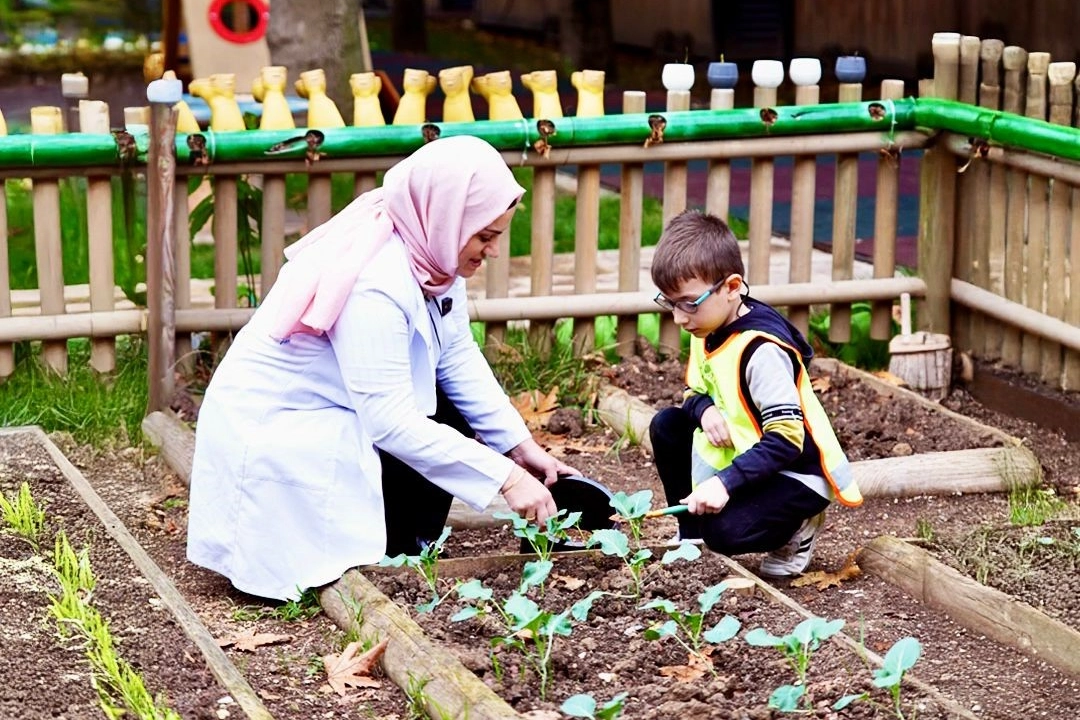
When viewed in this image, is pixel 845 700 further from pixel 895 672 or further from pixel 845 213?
pixel 845 213

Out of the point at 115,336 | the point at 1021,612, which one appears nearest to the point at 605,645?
the point at 1021,612

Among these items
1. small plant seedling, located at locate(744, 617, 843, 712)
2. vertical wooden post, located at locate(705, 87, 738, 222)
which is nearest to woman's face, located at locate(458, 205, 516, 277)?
small plant seedling, located at locate(744, 617, 843, 712)

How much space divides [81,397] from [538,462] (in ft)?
7.32

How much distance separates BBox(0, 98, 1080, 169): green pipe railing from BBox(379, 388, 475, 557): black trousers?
1740 mm

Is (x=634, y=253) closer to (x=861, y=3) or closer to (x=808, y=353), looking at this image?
(x=808, y=353)

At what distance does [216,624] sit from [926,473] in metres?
2.38

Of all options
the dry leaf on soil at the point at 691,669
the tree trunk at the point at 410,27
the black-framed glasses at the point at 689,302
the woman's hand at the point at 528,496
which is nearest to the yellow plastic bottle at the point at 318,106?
the black-framed glasses at the point at 689,302

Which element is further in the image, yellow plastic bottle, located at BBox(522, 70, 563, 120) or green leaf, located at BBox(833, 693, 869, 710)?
yellow plastic bottle, located at BBox(522, 70, 563, 120)

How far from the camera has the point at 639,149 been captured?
6.30 metres

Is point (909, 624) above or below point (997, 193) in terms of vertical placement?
below

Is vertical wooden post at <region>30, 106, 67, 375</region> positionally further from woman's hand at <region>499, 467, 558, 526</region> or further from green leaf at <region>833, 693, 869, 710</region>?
green leaf at <region>833, 693, 869, 710</region>

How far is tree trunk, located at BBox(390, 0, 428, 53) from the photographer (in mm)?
21078

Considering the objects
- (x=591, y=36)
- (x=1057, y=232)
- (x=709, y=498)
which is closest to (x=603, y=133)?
(x=1057, y=232)

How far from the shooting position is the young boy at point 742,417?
13.6ft
